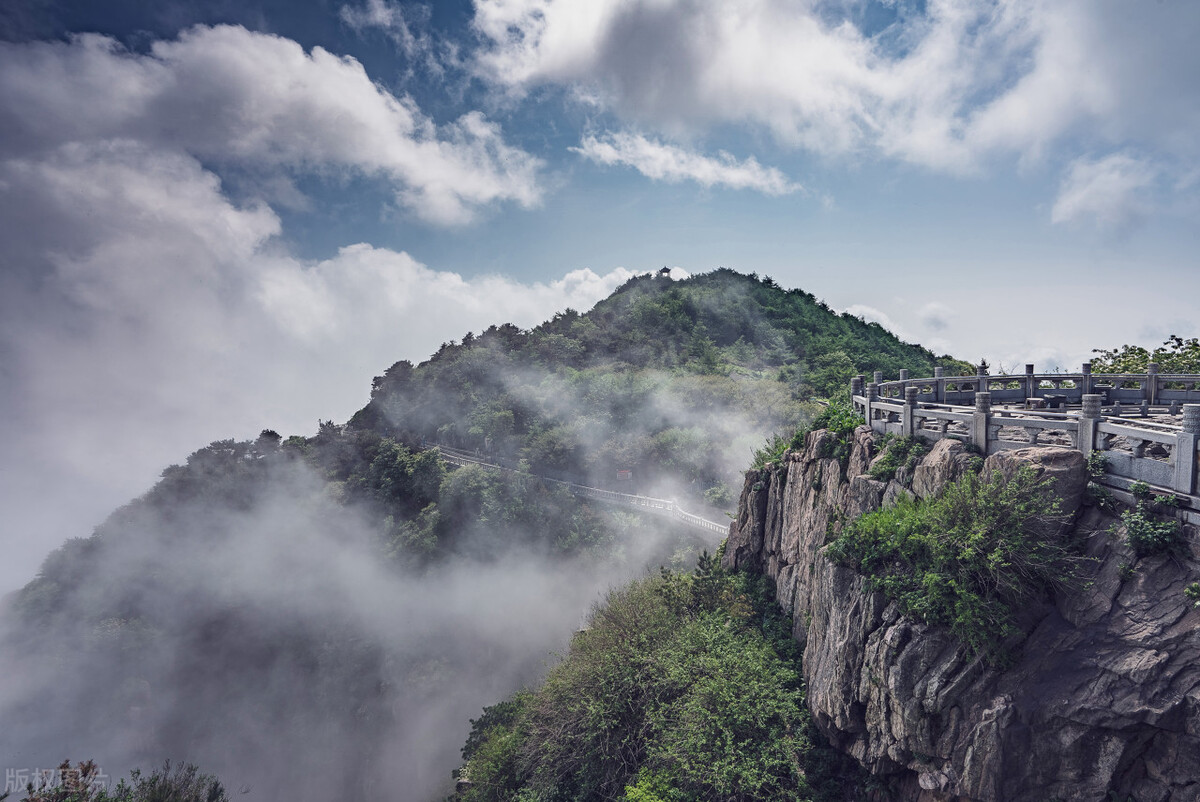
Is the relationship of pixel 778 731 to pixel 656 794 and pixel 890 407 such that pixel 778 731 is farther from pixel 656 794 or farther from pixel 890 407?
pixel 890 407

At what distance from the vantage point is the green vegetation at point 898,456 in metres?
12.3

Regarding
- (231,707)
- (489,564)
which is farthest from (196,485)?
(489,564)

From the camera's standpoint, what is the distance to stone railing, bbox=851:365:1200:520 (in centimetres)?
784

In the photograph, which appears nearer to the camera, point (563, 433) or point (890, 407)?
point (890, 407)

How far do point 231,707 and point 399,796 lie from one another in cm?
1684

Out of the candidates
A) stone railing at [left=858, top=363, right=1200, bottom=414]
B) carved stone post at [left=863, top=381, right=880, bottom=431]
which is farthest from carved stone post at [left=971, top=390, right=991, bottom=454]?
carved stone post at [left=863, top=381, right=880, bottom=431]

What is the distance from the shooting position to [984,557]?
29.4 ft

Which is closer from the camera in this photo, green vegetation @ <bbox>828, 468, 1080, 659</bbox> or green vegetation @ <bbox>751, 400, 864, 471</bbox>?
green vegetation @ <bbox>828, 468, 1080, 659</bbox>

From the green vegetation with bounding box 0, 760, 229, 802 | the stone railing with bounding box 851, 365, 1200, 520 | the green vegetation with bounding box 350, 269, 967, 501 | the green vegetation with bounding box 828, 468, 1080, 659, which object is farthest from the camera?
the green vegetation with bounding box 350, 269, 967, 501

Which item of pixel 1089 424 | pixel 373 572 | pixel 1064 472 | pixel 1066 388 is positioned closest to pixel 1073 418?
pixel 1089 424

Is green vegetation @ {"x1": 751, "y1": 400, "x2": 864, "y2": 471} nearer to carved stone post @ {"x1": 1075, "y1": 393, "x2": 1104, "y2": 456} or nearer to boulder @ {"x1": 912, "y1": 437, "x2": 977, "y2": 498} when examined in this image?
boulder @ {"x1": 912, "y1": 437, "x2": 977, "y2": 498}

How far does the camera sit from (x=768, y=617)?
17.1 meters

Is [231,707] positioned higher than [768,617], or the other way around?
[768,617]

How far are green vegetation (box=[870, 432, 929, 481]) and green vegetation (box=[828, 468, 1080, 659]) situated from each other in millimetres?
2039
